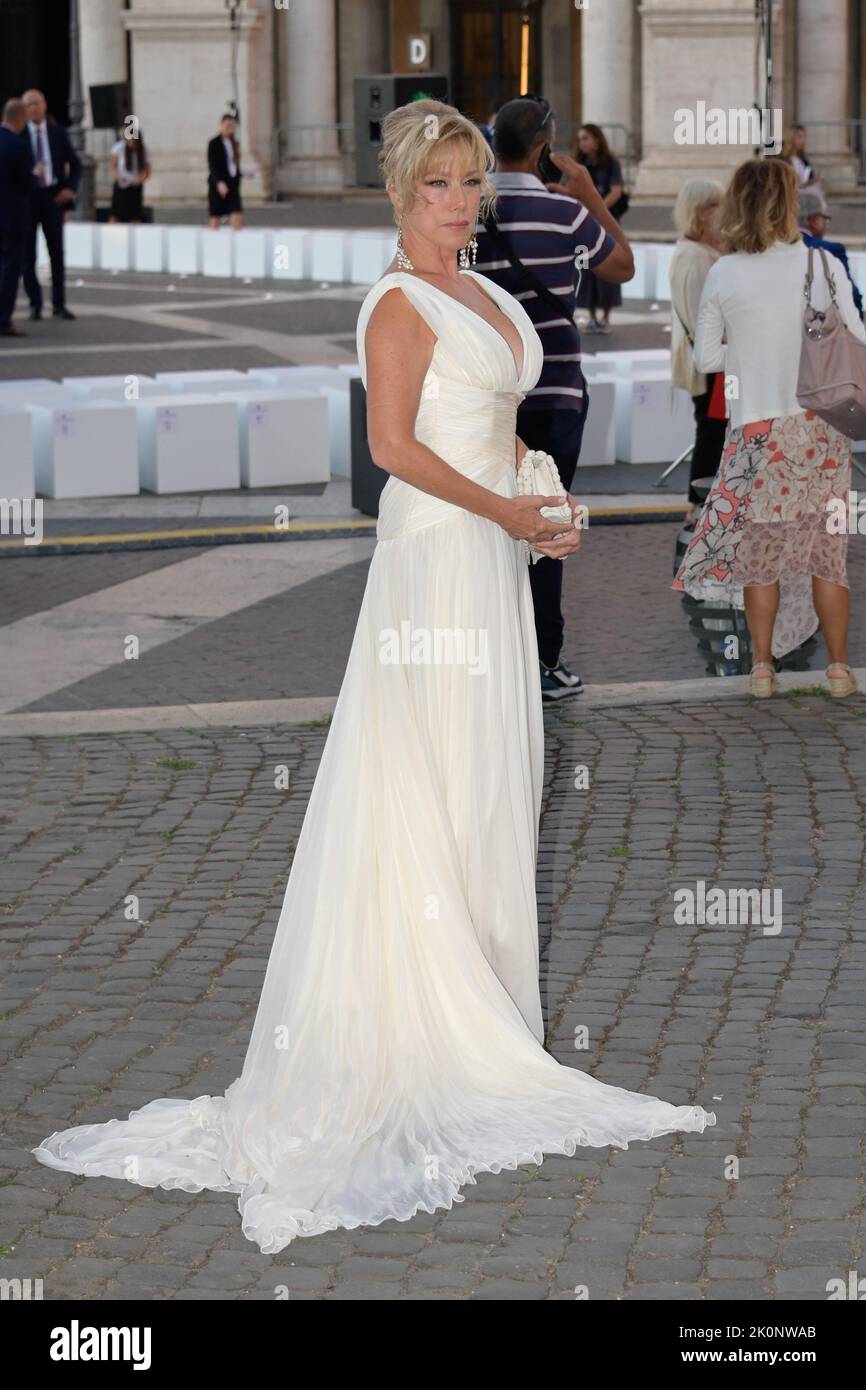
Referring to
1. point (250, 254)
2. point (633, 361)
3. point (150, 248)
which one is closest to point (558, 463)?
point (633, 361)

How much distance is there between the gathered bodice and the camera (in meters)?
4.63

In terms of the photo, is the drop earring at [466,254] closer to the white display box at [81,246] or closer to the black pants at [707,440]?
→ the black pants at [707,440]

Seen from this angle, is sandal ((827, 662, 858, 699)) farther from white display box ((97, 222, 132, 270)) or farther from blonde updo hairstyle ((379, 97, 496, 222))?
white display box ((97, 222, 132, 270))

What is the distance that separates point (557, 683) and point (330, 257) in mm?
19569

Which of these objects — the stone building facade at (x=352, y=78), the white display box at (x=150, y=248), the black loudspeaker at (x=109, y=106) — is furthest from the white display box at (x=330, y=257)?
the stone building facade at (x=352, y=78)

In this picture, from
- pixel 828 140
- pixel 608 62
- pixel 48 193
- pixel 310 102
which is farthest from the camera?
pixel 310 102

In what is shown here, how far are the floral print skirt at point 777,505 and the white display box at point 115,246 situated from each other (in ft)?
72.7

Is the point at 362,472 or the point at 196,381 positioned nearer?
the point at 362,472

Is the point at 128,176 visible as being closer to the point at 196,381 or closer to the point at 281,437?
the point at 196,381

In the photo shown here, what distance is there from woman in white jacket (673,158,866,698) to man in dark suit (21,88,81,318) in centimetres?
1398

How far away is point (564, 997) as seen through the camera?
562 centimetres

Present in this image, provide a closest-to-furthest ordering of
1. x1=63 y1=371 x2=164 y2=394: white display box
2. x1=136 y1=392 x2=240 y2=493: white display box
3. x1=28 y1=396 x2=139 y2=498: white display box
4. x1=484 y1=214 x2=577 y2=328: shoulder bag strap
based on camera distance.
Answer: x1=484 y1=214 x2=577 y2=328: shoulder bag strap, x1=28 y1=396 x2=139 y2=498: white display box, x1=136 y1=392 x2=240 y2=493: white display box, x1=63 y1=371 x2=164 y2=394: white display box

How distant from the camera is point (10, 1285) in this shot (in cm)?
410

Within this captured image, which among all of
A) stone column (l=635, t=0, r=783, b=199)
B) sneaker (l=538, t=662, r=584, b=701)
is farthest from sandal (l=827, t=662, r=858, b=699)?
stone column (l=635, t=0, r=783, b=199)
